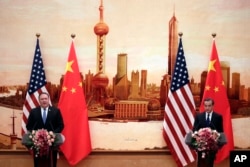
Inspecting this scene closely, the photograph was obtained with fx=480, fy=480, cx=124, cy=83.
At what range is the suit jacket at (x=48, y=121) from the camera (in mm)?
7238

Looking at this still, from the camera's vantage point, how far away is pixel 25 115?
815 cm

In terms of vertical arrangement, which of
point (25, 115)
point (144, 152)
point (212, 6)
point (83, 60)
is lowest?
point (144, 152)

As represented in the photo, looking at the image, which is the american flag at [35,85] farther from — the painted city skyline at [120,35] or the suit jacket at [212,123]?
the suit jacket at [212,123]

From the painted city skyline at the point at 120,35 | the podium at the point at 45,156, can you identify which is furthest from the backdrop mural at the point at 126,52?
the podium at the point at 45,156

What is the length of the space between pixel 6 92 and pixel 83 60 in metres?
1.44

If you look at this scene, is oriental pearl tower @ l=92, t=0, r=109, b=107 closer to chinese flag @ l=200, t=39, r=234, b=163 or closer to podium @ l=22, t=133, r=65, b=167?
podium @ l=22, t=133, r=65, b=167

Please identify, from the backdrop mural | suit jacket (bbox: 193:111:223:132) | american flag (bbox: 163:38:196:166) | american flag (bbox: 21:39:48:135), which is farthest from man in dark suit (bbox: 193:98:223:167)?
american flag (bbox: 21:39:48:135)

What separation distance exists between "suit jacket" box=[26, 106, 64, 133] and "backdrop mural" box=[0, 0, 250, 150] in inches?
41.3

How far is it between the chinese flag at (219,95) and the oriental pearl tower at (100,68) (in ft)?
5.76

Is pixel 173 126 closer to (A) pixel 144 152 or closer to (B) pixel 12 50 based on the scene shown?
(A) pixel 144 152

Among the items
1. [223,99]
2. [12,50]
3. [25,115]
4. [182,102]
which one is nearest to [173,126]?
[182,102]

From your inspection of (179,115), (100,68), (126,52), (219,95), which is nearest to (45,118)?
(100,68)

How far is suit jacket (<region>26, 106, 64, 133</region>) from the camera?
7238mm

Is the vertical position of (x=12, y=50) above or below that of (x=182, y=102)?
above
